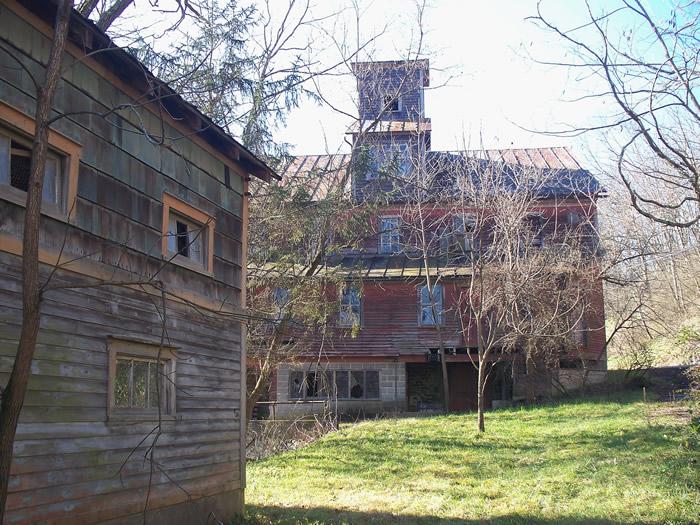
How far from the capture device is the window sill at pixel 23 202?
6688 millimetres

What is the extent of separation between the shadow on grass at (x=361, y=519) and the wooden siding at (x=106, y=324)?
Answer: 0.66 m

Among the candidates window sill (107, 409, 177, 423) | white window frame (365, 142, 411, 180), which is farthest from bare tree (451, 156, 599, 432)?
window sill (107, 409, 177, 423)

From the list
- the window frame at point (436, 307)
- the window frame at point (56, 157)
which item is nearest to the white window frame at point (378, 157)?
the window frame at point (436, 307)

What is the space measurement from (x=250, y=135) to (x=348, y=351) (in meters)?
11.6

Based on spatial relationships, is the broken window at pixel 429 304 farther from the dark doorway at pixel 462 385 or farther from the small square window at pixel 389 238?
the dark doorway at pixel 462 385

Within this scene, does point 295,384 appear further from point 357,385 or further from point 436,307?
point 436,307

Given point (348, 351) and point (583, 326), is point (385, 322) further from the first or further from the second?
point (583, 326)

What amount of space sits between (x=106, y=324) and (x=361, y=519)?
5550 mm

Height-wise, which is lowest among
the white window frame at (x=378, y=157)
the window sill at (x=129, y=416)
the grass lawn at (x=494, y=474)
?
the grass lawn at (x=494, y=474)

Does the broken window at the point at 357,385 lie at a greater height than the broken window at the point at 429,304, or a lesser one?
lesser

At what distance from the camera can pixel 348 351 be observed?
92.1 ft

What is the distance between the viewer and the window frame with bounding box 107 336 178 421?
811 cm

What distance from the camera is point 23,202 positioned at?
688 centimetres

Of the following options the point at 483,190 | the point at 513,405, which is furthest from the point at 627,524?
the point at 513,405
